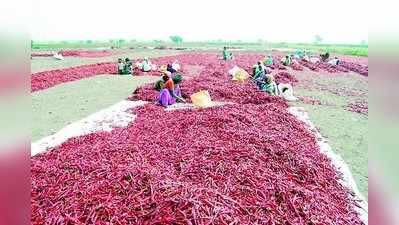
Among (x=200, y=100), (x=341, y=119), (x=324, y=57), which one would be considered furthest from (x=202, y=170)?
(x=324, y=57)

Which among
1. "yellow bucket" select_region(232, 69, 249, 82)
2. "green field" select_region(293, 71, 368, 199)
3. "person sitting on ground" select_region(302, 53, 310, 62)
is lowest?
"green field" select_region(293, 71, 368, 199)

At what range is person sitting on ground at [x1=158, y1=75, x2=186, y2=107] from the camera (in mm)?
6555

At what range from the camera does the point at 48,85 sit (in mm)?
9070

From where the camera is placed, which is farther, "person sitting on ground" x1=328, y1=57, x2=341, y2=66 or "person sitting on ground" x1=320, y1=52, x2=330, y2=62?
"person sitting on ground" x1=320, y1=52, x2=330, y2=62

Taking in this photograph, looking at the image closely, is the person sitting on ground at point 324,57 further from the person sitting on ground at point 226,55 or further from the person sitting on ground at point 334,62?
the person sitting on ground at point 226,55

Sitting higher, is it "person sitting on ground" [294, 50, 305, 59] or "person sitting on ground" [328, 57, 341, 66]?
"person sitting on ground" [294, 50, 305, 59]

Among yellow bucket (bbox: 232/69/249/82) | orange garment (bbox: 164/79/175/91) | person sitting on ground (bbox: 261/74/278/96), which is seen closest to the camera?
orange garment (bbox: 164/79/175/91)

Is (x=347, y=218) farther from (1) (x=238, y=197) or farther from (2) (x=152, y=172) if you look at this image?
(2) (x=152, y=172)

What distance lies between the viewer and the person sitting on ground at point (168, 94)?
6.55 m

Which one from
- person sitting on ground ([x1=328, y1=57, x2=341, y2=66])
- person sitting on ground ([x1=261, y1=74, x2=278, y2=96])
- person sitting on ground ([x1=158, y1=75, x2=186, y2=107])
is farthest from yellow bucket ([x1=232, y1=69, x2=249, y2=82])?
person sitting on ground ([x1=328, y1=57, x2=341, y2=66])

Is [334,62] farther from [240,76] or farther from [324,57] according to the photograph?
[240,76]

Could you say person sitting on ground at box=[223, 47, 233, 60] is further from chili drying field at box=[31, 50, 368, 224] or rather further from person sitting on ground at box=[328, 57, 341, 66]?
chili drying field at box=[31, 50, 368, 224]
